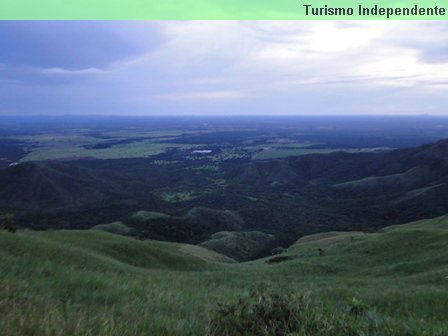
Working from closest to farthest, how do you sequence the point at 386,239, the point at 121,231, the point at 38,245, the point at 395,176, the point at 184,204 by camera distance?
1. the point at 38,245
2. the point at 386,239
3. the point at 121,231
4. the point at 184,204
5. the point at 395,176

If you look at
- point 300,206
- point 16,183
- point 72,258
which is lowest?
point 300,206

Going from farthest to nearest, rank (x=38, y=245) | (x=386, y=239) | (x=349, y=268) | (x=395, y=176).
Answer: (x=395, y=176) < (x=386, y=239) < (x=349, y=268) < (x=38, y=245)

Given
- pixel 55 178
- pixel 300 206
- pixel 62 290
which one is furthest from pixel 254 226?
pixel 62 290

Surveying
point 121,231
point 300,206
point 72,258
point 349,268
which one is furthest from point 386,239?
point 300,206

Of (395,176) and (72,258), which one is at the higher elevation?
(72,258)

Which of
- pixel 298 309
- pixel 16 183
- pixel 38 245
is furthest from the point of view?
pixel 16 183

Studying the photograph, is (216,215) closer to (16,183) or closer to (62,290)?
(16,183)

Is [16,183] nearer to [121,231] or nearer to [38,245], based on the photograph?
[121,231]

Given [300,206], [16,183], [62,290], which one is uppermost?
[62,290]

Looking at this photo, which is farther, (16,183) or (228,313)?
(16,183)
